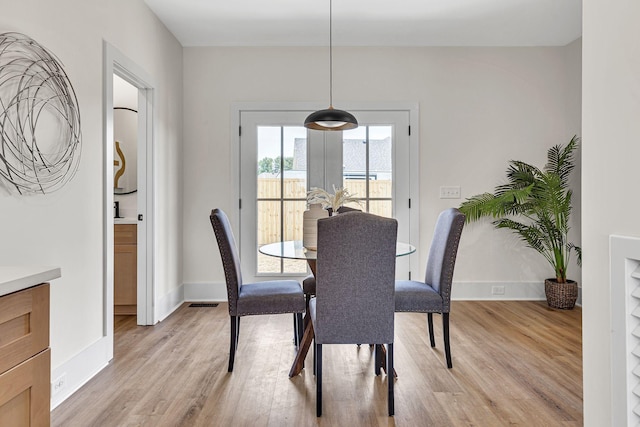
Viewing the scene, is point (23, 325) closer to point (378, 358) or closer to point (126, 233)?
point (378, 358)

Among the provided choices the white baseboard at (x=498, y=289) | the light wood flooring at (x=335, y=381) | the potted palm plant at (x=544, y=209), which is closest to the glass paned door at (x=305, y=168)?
the white baseboard at (x=498, y=289)

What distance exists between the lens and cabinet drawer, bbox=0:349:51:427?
101 cm

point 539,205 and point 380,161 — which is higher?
point 380,161

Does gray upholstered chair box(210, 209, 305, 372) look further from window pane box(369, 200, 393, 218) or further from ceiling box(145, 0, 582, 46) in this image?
ceiling box(145, 0, 582, 46)

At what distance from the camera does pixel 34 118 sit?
1896 mm

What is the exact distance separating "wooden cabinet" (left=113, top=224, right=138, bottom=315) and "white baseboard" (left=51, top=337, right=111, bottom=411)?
1.02 metres

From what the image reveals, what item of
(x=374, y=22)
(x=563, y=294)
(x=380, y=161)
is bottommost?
(x=563, y=294)

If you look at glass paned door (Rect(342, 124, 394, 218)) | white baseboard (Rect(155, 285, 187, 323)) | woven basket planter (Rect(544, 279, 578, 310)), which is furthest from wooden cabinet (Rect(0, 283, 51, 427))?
woven basket planter (Rect(544, 279, 578, 310))

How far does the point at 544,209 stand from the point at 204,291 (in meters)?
3.45

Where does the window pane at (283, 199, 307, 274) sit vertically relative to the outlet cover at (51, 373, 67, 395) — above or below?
above

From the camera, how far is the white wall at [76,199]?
6.08ft

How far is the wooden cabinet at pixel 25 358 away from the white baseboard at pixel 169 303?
2.45 m

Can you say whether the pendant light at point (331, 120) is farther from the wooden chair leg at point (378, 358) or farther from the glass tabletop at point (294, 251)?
the wooden chair leg at point (378, 358)

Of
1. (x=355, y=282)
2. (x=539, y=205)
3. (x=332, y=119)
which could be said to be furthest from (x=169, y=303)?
(x=539, y=205)
